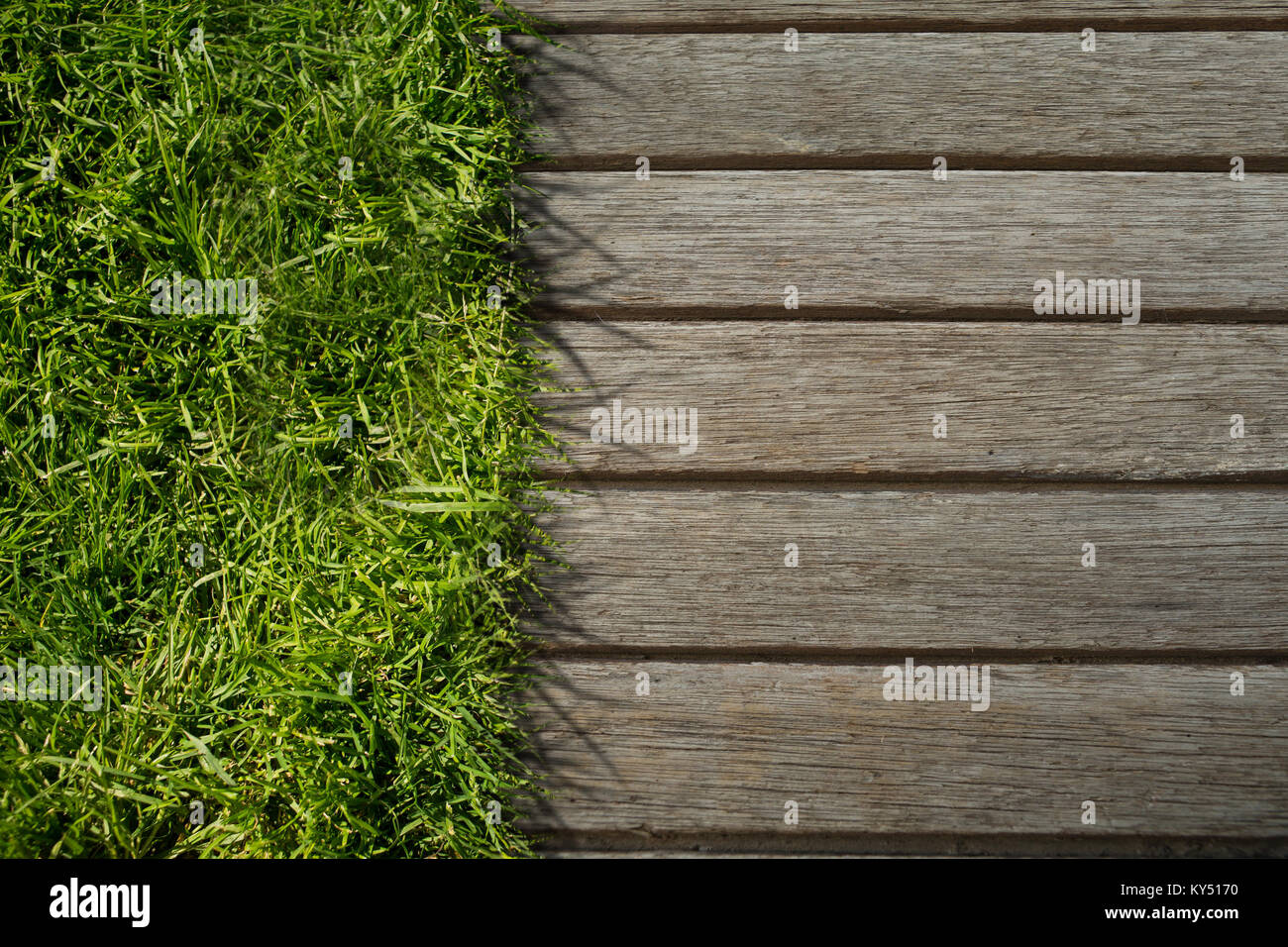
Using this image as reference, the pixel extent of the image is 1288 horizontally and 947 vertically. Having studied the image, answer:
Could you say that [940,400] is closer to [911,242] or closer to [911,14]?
[911,242]

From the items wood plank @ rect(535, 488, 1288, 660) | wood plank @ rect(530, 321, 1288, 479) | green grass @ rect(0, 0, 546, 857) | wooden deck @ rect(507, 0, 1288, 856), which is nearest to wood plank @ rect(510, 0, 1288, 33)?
wooden deck @ rect(507, 0, 1288, 856)

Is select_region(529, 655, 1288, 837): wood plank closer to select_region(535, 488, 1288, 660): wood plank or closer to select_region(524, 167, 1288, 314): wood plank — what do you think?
select_region(535, 488, 1288, 660): wood plank

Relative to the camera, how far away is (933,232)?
159cm

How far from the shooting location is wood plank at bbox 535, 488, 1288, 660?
4.90 ft

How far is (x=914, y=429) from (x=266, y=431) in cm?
130

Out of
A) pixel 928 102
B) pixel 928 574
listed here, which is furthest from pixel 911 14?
pixel 928 574

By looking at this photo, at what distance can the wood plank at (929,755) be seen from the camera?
145cm

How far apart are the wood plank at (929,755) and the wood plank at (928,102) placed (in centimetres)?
106

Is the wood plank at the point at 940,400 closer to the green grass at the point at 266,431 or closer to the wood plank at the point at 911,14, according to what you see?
the green grass at the point at 266,431

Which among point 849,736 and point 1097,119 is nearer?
point 849,736

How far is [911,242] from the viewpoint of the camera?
1587 mm
